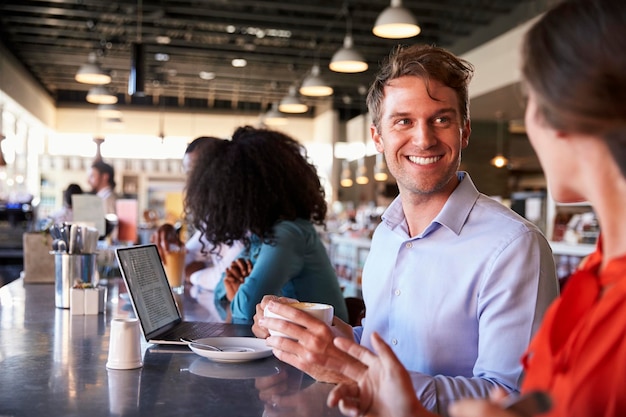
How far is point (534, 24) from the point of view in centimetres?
92

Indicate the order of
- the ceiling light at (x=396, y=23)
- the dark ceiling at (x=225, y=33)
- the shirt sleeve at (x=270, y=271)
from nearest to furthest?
1. the shirt sleeve at (x=270, y=271)
2. the ceiling light at (x=396, y=23)
3. the dark ceiling at (x=225, y=33)

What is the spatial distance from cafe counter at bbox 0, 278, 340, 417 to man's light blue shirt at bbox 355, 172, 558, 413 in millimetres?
261

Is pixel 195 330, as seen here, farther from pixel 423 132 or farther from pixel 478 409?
pixel 478 409

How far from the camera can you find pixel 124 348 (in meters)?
1.70

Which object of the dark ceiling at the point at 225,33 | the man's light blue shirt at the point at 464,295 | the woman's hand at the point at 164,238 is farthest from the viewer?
Answer: the dark ceiling at the point at 225,33

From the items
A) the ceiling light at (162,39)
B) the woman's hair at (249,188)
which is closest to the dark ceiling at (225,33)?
the ceiling light at (162,39)

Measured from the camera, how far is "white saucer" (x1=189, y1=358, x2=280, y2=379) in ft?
5.46

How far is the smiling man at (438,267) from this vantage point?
147cm

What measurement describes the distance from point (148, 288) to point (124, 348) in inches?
18.8

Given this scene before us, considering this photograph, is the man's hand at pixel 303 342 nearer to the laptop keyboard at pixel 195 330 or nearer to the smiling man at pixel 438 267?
the smiling man at pixel 438 267

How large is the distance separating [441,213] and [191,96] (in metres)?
17.4

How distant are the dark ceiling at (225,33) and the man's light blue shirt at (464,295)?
27.3 feet

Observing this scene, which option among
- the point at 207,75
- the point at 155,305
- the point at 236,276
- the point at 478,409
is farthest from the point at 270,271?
the point at 207,75

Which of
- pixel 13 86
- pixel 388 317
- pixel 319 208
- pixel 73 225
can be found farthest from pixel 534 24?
pixel 13 86
